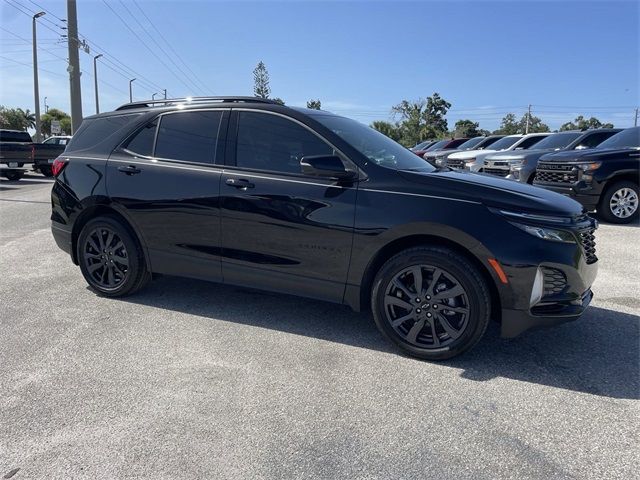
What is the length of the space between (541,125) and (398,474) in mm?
80292

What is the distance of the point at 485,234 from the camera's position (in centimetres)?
324

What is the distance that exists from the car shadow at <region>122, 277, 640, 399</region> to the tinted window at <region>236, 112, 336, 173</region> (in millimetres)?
1322

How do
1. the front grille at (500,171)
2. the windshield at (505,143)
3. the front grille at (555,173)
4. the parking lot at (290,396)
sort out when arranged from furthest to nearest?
the windshield at (505,143), the front grille at (500,171), the front grille at (555,173), the parking lot at (290,396)

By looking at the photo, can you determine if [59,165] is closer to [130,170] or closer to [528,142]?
[130,170]

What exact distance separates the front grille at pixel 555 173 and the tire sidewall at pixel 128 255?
7.63m

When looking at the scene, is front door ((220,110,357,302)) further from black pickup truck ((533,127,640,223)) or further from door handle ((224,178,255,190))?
black pickup truck ((533,127,640,223))

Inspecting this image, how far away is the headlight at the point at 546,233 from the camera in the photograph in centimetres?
323

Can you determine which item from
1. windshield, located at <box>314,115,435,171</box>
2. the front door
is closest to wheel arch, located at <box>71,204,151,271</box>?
the front door

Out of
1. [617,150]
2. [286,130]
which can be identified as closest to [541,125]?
[617,150]

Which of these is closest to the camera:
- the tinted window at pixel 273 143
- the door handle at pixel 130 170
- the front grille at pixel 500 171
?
the tinted window at pixel 273 143

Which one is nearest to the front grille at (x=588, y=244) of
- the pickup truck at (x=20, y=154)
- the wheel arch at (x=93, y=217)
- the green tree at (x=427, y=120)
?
the wheel arch at (x=93, y=217)

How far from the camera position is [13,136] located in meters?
19.9

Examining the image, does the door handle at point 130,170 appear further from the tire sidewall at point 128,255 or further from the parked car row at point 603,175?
the parked car row at point 603,175

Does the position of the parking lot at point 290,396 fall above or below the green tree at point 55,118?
below
